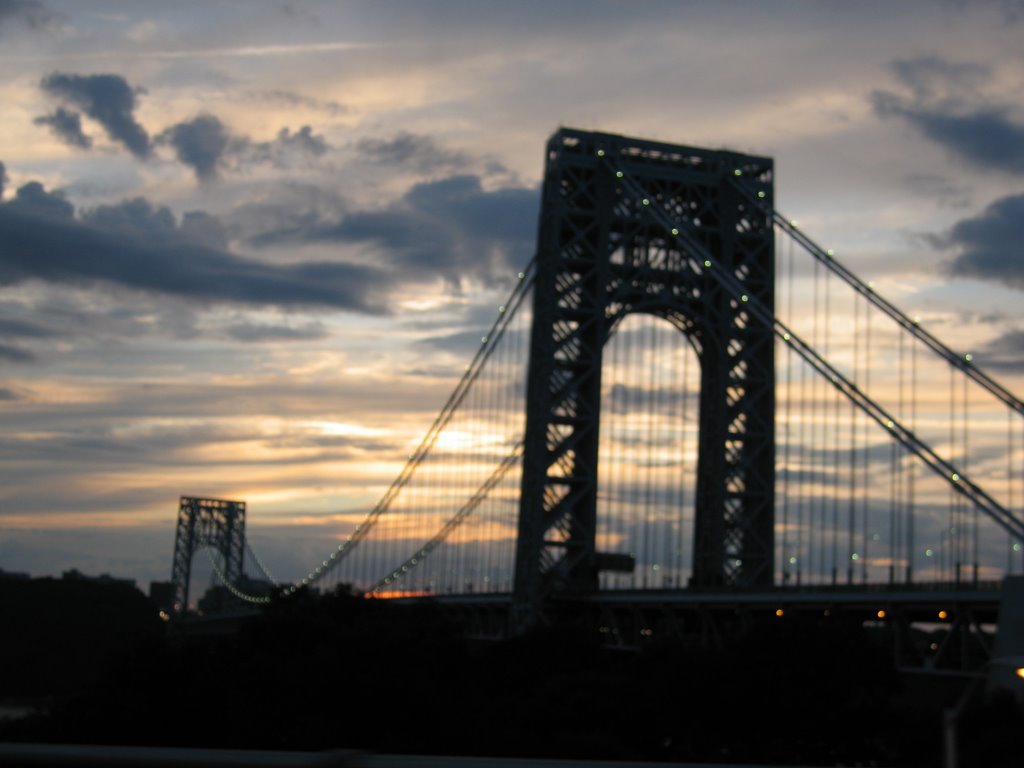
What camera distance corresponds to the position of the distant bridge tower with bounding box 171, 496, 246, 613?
149 meters

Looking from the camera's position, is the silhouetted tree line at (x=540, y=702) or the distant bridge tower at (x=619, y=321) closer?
the silhouetted tree line at (x=540, y=702)

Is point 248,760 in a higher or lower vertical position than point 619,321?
lower

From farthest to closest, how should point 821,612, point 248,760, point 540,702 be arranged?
point 821,612 → point 540,702 → point 248,760

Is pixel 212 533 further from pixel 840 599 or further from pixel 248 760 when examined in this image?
pixel 248 760

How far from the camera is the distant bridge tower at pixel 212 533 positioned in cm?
14925

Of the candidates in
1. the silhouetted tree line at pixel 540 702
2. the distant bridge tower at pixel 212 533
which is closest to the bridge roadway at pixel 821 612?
the silhouetted tree line at pixel 540 702

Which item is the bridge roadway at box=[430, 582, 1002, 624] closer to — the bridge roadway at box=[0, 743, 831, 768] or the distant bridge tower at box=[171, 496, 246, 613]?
the bridge roadway at box=[0, 743, 831, 768]

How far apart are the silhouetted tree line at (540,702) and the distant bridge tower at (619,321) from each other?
6.89 m

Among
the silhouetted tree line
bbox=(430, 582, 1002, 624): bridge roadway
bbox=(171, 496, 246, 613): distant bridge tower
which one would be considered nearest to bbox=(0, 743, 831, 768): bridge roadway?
the silhouetted tree line

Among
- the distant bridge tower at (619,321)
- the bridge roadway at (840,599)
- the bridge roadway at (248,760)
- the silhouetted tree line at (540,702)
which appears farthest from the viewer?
the distant bridge tower at (619,321)

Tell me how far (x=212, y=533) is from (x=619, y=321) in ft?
345

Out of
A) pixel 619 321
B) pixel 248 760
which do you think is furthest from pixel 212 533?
pixel 248 760

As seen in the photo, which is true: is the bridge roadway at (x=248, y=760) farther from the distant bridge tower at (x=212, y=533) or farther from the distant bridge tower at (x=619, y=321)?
the distant bridge tower at (x=212, y=533)

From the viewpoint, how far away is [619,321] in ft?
185
